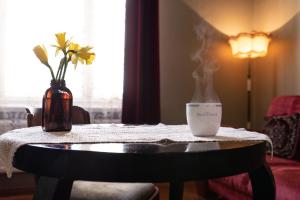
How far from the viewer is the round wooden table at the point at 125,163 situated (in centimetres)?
71

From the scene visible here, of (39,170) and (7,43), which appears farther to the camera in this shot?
(7,43)

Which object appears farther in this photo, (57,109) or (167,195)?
(167,195)

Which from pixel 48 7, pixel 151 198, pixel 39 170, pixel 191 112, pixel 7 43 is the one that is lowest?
pixel 151 198

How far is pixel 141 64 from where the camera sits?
2.90 m

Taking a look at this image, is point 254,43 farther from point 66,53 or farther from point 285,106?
point 66,53

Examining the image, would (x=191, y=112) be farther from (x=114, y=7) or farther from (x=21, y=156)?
(x=114, y=7)

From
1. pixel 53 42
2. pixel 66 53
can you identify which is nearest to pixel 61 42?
pixel 66 53

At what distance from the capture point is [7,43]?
2.60 m

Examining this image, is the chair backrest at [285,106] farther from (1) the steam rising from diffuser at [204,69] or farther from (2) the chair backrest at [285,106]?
(1) the steam rising from diffuser at [204,69]

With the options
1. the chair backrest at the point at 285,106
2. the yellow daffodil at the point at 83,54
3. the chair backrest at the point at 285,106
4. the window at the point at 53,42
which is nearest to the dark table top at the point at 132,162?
the yellow daffodil at the point at 83,54

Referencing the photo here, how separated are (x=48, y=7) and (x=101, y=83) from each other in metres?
0.70

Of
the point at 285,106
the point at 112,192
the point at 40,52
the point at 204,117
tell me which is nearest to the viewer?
the point at 204,117

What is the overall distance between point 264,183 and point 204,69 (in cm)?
228

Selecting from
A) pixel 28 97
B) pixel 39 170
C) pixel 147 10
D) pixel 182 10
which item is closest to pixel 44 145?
pixel 39 170
